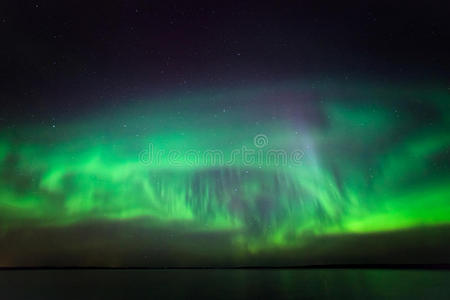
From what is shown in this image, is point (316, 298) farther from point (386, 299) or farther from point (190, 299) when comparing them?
point (190, 299)

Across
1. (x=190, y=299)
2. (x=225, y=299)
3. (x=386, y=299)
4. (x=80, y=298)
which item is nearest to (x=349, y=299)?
(x=386, y=299)

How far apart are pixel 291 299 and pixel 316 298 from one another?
39.2 inches

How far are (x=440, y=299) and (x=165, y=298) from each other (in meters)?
8.70

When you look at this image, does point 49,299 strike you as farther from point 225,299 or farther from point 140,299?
point 225,299

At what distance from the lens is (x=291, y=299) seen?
46.3ft

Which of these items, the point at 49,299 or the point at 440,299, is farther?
Result: the point at 49,299

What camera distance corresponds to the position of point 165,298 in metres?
14.5

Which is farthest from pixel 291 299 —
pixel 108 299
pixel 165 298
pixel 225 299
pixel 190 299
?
pixel 108 299

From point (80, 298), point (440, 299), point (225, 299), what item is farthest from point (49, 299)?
point (440, 299)

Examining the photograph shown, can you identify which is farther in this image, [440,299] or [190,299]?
[190,299]

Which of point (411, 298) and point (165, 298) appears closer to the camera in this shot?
point (411, 298)

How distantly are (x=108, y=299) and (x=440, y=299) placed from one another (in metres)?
10.4

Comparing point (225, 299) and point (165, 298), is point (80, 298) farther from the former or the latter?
point (225, 299)

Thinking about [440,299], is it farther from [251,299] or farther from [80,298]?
[80,298]
